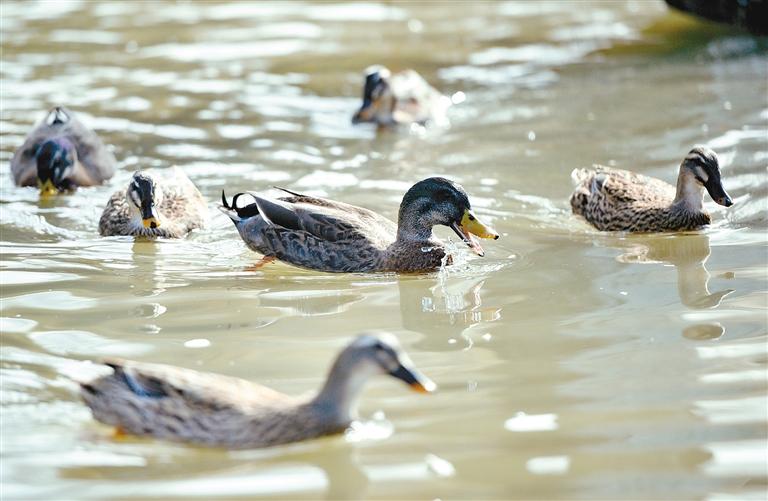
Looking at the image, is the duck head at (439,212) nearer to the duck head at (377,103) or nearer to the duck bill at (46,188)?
the duck bill at (46,188)

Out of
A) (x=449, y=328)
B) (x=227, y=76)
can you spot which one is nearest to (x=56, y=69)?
(x=227, y=76)

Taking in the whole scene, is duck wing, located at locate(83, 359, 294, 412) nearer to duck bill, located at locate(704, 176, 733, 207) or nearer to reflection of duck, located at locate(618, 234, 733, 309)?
reflection of duck, located at locate(618, 234, 733, 309)

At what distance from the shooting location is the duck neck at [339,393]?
605cm

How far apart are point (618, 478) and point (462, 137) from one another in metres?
8.12

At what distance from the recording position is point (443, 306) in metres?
8.53

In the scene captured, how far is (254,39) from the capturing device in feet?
60.4

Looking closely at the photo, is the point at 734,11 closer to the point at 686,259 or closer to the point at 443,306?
the point at 686,259

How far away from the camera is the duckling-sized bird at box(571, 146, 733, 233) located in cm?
1037

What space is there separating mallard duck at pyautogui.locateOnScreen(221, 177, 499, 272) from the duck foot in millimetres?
31

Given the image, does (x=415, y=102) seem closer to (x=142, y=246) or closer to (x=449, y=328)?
(x=142, y=246)

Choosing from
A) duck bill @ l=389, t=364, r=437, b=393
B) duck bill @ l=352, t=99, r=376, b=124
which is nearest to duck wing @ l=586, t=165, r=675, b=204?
duck bill @ l=352, t=99, r=376, b=124

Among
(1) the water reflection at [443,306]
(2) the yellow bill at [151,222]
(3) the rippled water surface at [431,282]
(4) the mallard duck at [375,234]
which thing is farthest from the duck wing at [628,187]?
(2) the yellow bill at [151,222]

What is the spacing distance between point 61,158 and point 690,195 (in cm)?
536

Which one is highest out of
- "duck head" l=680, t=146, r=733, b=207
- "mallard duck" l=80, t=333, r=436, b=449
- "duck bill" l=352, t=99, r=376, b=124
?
"duck bill" l=352, t=99, r=376, b=124
